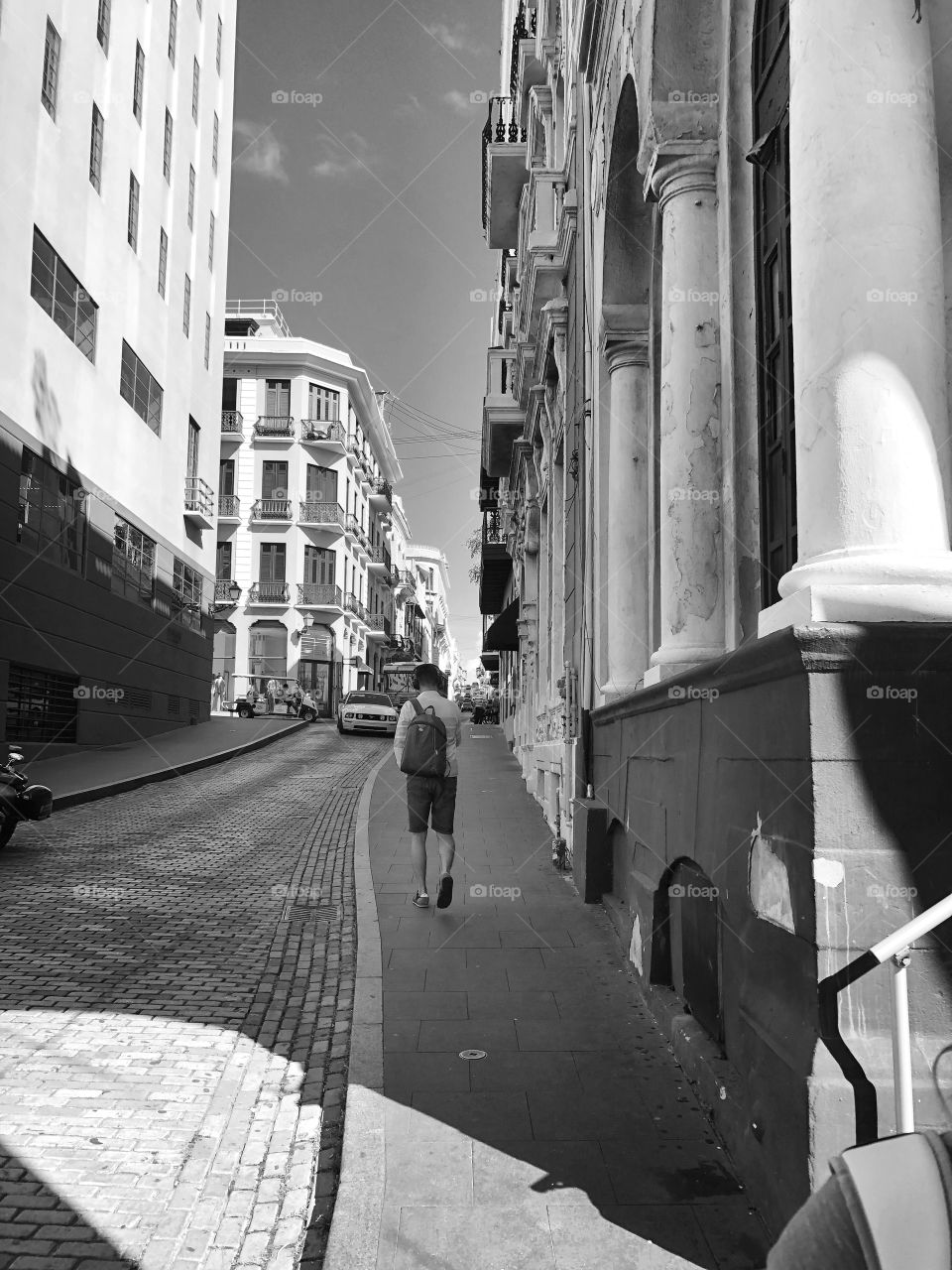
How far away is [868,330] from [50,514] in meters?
17.0

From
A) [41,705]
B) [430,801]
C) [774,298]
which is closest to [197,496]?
[41,705]

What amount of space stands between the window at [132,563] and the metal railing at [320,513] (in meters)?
24.1

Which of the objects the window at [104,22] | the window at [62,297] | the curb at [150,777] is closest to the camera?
the curb at [150,777]

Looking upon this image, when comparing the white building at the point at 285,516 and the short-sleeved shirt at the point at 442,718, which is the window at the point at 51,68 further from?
the white building at the point at 285,516

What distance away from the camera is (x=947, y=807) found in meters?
2.92

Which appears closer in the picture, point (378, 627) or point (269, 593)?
point (269, 593)

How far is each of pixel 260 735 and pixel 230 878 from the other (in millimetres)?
18875

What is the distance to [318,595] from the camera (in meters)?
48.2

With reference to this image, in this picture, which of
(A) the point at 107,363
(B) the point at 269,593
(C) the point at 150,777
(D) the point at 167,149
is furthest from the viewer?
(B) the point at 269,593

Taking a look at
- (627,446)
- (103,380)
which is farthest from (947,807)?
(103,380)

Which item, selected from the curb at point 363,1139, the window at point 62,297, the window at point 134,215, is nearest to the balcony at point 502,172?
the window at point 134,215

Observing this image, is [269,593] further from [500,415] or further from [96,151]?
[96,151]

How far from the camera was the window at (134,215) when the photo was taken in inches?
899

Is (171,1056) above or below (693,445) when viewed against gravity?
below
